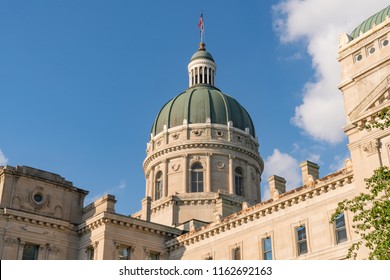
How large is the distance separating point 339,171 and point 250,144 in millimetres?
32280

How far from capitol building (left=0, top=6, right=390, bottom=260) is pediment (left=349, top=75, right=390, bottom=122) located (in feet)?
0.18

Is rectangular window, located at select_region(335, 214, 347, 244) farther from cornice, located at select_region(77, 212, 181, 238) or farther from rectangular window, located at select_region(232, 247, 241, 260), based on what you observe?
cornice, located at select_region(77, 212, 181, 238)

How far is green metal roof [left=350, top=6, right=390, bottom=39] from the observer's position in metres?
35.1

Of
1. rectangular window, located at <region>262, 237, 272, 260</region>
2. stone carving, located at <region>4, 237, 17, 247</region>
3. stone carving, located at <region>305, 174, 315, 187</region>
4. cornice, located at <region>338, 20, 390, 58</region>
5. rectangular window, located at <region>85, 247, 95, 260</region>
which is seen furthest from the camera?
rectangular window, located at <region>85, 247, 95, 260</region>

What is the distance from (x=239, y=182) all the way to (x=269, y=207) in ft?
80.1

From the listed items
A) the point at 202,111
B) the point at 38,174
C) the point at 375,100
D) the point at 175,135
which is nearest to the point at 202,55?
the point at 202,111

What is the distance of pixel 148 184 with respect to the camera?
6681 cm

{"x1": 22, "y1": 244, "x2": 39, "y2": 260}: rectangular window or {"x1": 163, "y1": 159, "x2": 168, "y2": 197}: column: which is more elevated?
{"x1": 163, "y1": 159, "x2": 168, "y2": 197}: column

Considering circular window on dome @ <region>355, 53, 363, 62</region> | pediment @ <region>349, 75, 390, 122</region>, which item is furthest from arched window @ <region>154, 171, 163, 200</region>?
pediment @ <region>349, 75, 390, 122</region>

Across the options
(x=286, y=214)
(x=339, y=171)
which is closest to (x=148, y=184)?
(x=286, y=214)

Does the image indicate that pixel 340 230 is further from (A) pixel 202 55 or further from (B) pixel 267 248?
(A) pixel 202 55

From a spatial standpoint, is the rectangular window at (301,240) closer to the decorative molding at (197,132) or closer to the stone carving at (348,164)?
the stone carving at (348,164)

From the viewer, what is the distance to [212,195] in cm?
6009
